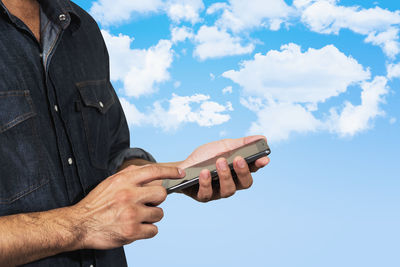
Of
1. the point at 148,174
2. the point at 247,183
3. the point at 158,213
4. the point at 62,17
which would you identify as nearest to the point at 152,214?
the point at 158,213

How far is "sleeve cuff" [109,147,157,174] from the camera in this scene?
6.44 ft

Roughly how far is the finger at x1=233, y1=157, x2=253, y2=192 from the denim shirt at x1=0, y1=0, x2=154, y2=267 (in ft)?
1.83

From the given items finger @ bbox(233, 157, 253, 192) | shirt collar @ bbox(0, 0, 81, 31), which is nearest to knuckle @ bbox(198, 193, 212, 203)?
finger @ bbox(233, 157, 253, 192)

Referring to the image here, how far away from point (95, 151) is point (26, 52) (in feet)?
1.52

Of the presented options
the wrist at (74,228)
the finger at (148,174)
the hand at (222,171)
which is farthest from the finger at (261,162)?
the wrist at (74,228)

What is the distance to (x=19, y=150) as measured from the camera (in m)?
1.45

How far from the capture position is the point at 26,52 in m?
1.56

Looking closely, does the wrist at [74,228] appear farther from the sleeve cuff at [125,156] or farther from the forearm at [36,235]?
the sleeve cuff at [125,156]

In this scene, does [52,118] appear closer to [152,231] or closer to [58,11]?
[58,11]

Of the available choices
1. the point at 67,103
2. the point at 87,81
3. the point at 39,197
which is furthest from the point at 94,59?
the point at 39,197

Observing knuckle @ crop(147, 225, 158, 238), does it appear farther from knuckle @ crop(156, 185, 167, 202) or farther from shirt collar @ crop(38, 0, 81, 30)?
shirt collar @ crop(38, 0, 81, 30)

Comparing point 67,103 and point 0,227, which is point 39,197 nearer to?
point 0,227

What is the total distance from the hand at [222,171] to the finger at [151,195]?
227 millimetres

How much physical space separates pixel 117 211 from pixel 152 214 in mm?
121
